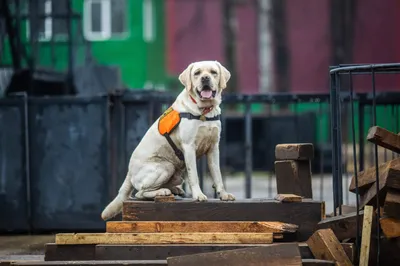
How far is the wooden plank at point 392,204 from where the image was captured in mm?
7547

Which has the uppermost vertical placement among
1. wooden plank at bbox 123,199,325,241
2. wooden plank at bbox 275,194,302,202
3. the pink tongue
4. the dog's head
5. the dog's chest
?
the dog's head

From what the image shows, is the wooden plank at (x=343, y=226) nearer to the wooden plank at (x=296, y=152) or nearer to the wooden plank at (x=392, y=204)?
the wooden plank at (x=392, y=204)

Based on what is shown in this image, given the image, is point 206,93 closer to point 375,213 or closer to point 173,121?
point 173,121

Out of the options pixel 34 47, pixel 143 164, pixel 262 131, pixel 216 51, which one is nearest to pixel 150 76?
pixel 216 51

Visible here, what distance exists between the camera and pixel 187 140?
855 centimetres

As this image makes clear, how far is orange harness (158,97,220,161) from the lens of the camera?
852cm

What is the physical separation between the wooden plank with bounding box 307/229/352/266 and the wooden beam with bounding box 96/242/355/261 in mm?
85

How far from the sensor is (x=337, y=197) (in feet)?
28.8

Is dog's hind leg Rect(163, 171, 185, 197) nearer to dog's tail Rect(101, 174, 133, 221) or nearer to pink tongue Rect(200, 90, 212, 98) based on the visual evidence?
dog's tail Rect(101, 174, 133, 221)

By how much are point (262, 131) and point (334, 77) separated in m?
15.6

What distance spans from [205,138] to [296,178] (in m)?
0.92

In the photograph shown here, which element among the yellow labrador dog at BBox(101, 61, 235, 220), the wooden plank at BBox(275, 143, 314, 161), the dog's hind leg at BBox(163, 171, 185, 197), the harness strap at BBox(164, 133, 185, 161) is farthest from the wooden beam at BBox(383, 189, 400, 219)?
the dog's hind leg at BBox(163, 171, 185, 197)

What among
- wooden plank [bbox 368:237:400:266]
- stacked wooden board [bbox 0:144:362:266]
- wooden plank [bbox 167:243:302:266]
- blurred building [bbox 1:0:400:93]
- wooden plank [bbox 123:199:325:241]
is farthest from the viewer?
blurred building [bbox 1:0:400:93]

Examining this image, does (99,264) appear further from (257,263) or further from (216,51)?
(216,51)
